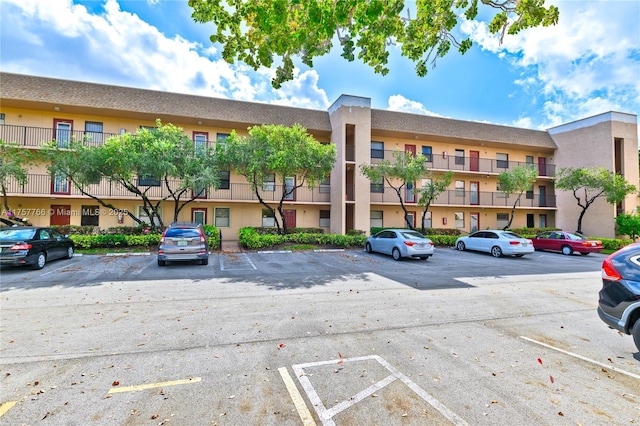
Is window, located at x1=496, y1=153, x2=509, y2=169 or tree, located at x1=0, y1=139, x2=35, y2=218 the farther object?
window, located at x1=496, y1=153, x2=509, y2=169

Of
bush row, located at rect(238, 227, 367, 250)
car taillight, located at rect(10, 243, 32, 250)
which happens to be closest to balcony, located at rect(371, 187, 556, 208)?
bush row, located at rect(238, 227, 367, 250)

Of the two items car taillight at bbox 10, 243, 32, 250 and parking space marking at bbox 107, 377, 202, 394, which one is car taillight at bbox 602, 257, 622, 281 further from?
car taillight at bbox 10, 243, 32, 250

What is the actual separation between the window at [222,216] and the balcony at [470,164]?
11.5 m

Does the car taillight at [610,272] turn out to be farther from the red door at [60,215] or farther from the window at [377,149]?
the red door at [60,215]

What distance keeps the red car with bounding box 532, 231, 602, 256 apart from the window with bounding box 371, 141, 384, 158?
12104 mm

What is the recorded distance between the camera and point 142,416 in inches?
113

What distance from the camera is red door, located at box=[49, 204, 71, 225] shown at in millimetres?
18625

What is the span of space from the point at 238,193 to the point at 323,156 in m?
7.11

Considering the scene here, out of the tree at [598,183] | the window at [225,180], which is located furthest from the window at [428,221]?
the window at [225,180]

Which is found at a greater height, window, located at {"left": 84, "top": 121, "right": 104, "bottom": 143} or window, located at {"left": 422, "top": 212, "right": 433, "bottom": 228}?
window, located at {"left": 84, "top": 121, "right": 104, "bottom": 143}

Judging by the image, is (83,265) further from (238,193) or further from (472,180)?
(472,180)

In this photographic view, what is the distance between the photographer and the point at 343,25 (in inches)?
259

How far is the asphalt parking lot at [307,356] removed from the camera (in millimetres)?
3010

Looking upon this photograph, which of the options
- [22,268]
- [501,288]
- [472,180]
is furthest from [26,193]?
[472,180]
